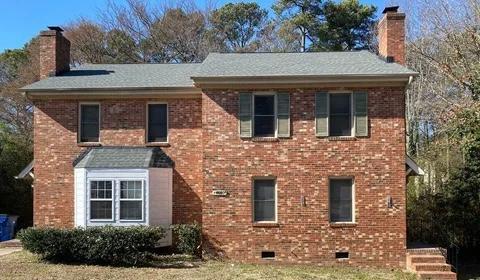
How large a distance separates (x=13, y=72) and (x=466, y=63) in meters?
30.7

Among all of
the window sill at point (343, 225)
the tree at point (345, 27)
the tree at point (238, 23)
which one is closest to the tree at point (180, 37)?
the tree at point (238, 23)

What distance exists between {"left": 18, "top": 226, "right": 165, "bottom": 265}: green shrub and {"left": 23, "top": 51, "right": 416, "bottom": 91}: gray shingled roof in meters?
5.04

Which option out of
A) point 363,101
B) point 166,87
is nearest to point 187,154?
point 166,87

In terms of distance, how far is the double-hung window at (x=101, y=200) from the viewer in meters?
18.6

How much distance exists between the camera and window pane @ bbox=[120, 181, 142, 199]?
1864cm

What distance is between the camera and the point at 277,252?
59.5 ft

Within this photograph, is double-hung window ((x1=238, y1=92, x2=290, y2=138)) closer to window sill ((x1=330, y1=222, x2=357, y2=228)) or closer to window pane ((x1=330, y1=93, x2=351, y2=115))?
window pane ((x1=330, y1=93, x2=351, y2=115))

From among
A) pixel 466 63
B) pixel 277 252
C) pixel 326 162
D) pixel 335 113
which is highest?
pixel 466 63

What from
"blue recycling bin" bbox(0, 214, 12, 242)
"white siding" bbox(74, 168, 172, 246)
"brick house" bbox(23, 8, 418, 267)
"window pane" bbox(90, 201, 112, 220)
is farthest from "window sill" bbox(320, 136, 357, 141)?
"blue recycling bin" bbox(0, 214, 12, 242)

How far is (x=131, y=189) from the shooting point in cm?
1864

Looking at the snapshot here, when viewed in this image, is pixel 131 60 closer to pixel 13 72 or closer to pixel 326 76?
pixel 13 72

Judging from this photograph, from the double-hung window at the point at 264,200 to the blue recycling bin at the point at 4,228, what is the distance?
12321 millimetres

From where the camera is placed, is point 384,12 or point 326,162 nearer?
point 326,162

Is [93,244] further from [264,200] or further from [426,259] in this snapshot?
[426,259]
